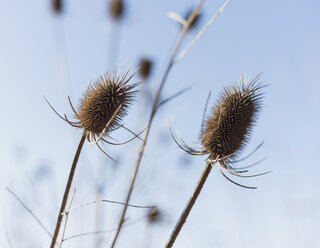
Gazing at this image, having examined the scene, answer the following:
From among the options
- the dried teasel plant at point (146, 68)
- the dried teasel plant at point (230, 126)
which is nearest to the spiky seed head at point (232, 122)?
the dried teasel plant at point (230, 126)

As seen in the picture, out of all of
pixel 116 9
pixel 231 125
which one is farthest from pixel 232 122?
pixel 116 9

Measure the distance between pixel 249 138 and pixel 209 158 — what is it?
1.56ft

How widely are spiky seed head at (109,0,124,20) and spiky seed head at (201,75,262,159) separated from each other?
170cm

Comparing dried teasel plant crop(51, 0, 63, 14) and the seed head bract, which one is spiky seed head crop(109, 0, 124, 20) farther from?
the seed head bract

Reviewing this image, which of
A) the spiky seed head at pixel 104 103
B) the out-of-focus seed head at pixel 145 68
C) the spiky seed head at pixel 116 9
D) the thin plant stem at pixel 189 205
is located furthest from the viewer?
the spiky seed head at pixel 116 9

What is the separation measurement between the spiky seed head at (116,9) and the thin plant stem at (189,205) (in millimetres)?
2198

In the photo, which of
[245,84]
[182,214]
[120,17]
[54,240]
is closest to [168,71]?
[182,214]

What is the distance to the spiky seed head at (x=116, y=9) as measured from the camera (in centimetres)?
349

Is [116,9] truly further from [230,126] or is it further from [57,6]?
[230,126]

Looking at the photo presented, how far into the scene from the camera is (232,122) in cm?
211

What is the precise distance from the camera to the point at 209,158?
6.50 feet

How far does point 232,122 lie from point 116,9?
201 cm

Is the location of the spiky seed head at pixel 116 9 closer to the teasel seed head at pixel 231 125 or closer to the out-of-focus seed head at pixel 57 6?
the out-of-focus seed head at pixel 57 6

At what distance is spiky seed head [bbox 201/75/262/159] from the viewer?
202 cm
